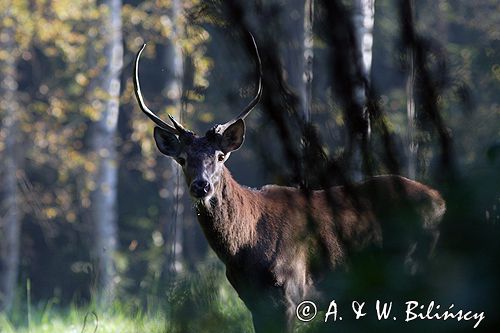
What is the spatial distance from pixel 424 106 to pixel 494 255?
0.84ft

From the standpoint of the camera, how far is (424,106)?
1.37 m

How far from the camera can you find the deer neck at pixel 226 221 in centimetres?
620

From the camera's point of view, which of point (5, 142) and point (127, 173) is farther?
point (127, 173)

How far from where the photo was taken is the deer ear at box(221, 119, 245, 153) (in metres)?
6.74

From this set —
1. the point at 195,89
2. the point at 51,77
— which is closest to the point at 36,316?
the point at 195,89

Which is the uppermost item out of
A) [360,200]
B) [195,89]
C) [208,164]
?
[195,89]

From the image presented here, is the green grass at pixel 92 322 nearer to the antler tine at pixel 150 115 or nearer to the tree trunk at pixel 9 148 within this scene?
the antler tine at pixel 150 115

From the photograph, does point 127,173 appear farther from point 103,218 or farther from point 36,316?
→ point 36,316

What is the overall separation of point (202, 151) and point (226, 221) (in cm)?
54

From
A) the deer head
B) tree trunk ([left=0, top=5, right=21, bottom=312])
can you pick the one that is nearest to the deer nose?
the deer head

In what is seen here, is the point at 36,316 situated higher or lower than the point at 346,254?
lower

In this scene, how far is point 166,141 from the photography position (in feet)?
22.8

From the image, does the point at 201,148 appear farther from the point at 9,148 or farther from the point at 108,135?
the point at 9,148

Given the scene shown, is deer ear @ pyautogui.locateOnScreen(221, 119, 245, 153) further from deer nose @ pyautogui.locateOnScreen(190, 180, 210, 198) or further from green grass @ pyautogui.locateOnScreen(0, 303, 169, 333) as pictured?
green grass @ pyautogui.locateOnScreen(0, 303, 169, 333)
